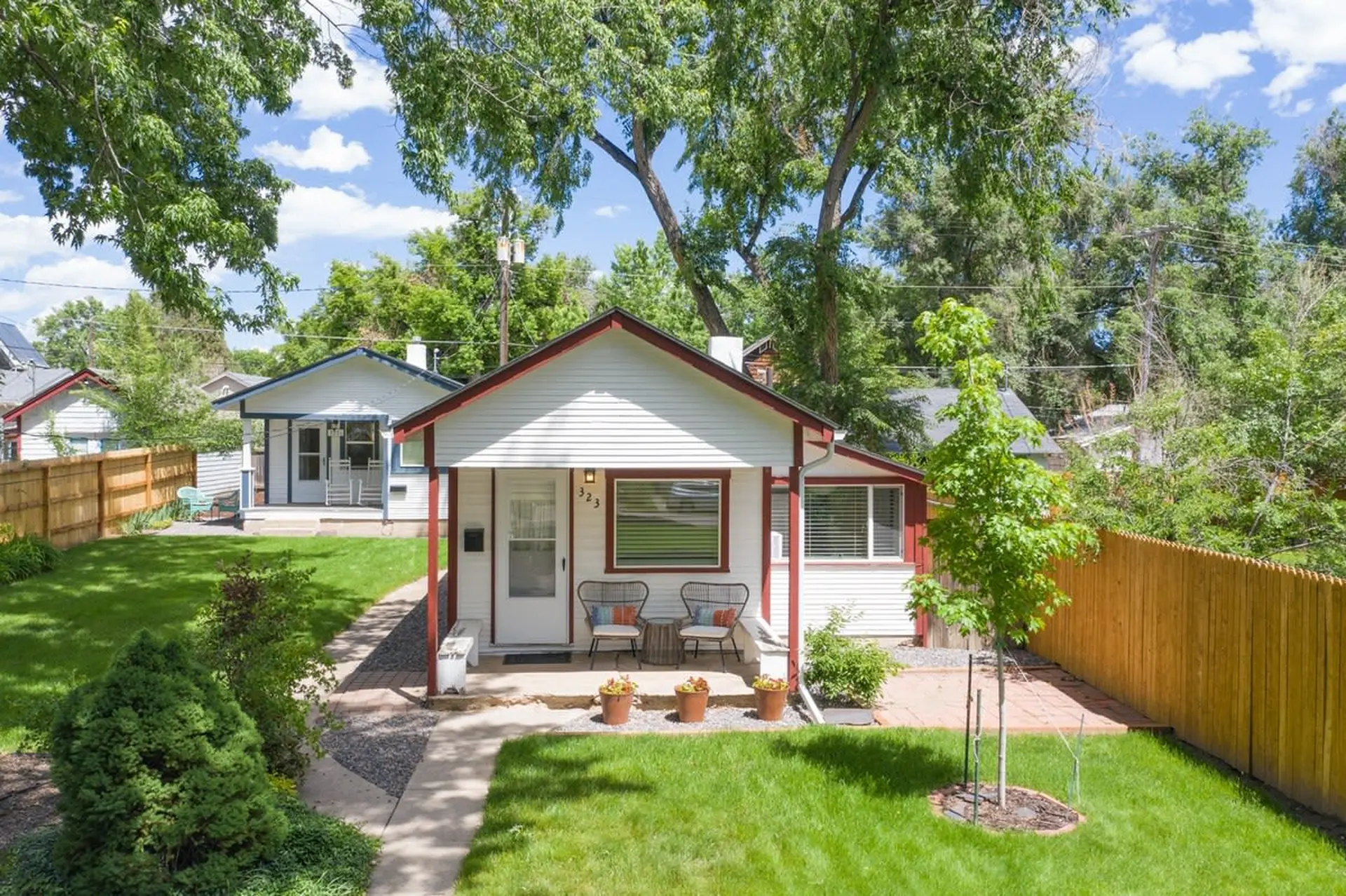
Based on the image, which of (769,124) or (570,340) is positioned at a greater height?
(769,124)

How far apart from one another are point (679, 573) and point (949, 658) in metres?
3.85

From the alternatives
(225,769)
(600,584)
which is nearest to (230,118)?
(600,584)

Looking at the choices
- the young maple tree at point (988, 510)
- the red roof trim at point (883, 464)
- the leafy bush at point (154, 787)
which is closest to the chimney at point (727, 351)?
the red roof trim at point (883, 464)

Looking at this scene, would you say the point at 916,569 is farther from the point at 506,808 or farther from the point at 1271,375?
the point at 506,808

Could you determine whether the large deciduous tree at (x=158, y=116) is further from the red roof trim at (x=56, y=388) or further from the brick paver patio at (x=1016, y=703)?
the red roof trim at (x=56, y=388)

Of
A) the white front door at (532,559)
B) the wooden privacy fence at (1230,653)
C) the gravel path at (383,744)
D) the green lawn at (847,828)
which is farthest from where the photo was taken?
the white front door at (532,559)

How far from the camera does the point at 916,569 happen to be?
1234cm

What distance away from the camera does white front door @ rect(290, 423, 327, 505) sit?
80.3 ft

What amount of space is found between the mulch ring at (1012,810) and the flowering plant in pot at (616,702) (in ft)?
10.3

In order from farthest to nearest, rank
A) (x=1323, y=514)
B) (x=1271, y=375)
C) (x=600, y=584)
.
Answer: (x=1271, y=375) < (x=600, y=584) < (x=1323, y=514)

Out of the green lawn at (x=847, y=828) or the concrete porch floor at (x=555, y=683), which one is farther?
the concrete porch floor at (x=555, y=683)

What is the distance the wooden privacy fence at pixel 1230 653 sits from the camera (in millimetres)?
6559

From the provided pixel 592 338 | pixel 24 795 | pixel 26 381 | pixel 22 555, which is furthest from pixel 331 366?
pixel 26 381

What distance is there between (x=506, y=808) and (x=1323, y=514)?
10.1m
